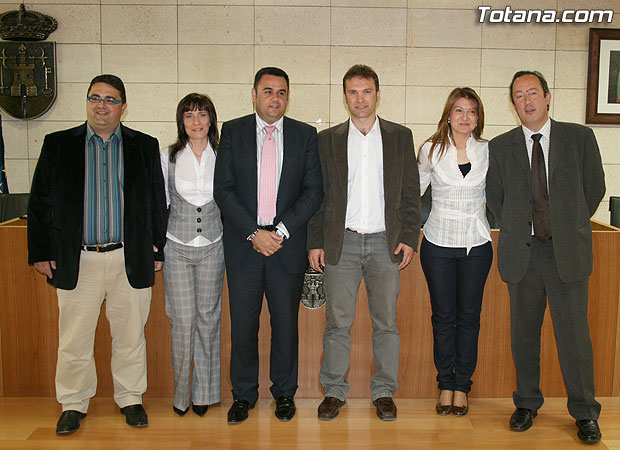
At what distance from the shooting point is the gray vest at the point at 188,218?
3.14 m

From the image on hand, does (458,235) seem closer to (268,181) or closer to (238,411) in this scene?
(268,181)

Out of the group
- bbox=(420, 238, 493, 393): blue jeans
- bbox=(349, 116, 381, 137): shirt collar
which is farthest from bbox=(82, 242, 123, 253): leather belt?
bbox=(420, 238, 493, 393): blue jeans

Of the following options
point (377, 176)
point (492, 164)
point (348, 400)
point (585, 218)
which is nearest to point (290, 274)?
point (377, 176)

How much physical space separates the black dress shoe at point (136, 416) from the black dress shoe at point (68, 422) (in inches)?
9.8

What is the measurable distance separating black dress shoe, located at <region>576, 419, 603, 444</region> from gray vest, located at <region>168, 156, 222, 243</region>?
2.15 m

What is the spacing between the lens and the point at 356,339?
3.54m

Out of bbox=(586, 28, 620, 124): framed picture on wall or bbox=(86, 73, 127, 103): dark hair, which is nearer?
bbox=(86, 73, 127, 103): dark hair

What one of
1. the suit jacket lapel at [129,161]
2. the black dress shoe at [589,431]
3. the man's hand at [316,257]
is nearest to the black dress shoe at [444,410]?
the black dress shoe at [589,431]

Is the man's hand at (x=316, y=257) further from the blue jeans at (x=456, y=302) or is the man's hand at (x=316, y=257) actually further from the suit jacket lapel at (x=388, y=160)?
→ the blue jeans at (x=456, y=302)

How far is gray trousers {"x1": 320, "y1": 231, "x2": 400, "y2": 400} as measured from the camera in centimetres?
319

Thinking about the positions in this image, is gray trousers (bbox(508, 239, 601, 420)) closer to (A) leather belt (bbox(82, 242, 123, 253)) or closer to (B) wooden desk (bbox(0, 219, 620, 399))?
(B) wooden desk (bbox(0, 219, 620, 399))

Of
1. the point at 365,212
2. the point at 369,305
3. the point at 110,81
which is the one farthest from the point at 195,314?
the point at 110,81

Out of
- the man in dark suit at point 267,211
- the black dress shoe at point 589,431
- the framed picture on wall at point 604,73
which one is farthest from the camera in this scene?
the framed picture on wall at point 604,73

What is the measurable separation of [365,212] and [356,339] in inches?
32.9
